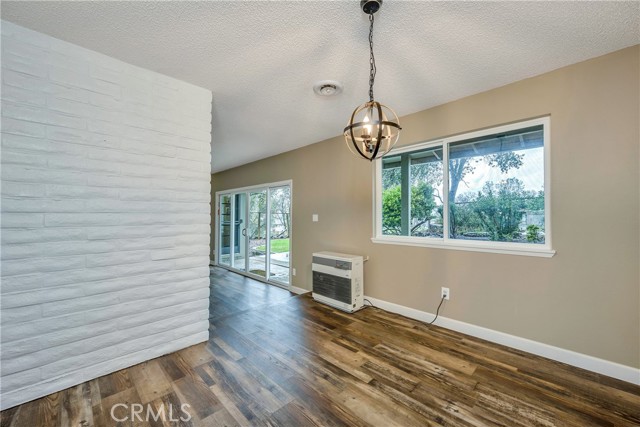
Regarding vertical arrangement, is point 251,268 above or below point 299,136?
below

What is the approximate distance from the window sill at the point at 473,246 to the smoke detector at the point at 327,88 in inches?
73.2

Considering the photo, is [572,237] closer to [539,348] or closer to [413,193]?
[539,348]

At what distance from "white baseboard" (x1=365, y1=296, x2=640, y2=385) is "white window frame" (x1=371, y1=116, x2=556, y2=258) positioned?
78 centimetres

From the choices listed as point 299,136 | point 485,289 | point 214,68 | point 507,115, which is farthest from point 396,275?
point 214,68

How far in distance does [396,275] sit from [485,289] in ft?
3.11

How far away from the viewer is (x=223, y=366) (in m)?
2.09

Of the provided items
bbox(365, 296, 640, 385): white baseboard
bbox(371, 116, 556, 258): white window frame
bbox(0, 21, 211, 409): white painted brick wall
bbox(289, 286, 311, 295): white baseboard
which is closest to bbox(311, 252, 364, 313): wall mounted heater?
bbox(371, 116, 556, 258): white window frame

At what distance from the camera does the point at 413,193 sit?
3168 millimetres

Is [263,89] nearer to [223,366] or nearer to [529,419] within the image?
[223,366]

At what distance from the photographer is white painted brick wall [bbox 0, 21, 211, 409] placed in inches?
65.8

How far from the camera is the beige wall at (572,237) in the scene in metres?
1.89

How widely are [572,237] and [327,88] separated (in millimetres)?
2439

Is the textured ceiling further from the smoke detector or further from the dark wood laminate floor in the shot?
the dark wood laminate floor

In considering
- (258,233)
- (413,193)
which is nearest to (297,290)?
(258,233)
